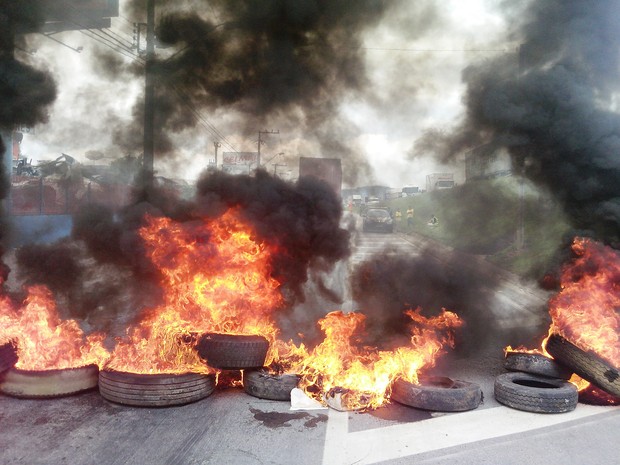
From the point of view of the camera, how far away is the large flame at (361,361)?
235 inches

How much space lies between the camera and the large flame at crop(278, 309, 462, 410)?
19.6 ft

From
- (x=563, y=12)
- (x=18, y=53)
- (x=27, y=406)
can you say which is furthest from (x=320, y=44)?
(x=27, y=406)

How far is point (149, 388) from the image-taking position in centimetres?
572

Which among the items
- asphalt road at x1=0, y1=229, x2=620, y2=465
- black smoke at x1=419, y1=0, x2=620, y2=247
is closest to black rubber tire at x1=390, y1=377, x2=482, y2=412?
asphalt road at x1=0, y1=229, x2=620, y2=465

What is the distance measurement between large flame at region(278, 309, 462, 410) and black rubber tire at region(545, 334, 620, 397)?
1706 mm

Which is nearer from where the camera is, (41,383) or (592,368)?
(41,383)

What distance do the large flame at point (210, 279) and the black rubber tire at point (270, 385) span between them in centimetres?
53

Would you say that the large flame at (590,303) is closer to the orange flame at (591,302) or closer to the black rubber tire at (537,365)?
the orange flame at (591,302)

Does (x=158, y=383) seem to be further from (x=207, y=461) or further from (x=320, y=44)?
(x=320, y=44)

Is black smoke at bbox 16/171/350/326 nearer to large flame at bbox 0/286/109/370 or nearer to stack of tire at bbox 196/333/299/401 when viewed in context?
large flame at bbox 0/286/109/370

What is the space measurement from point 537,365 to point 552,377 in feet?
0.76

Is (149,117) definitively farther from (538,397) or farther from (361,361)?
(538,397)

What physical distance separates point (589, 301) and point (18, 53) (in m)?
10.9

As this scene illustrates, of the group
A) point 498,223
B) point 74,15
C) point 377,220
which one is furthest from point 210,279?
point 377,220
